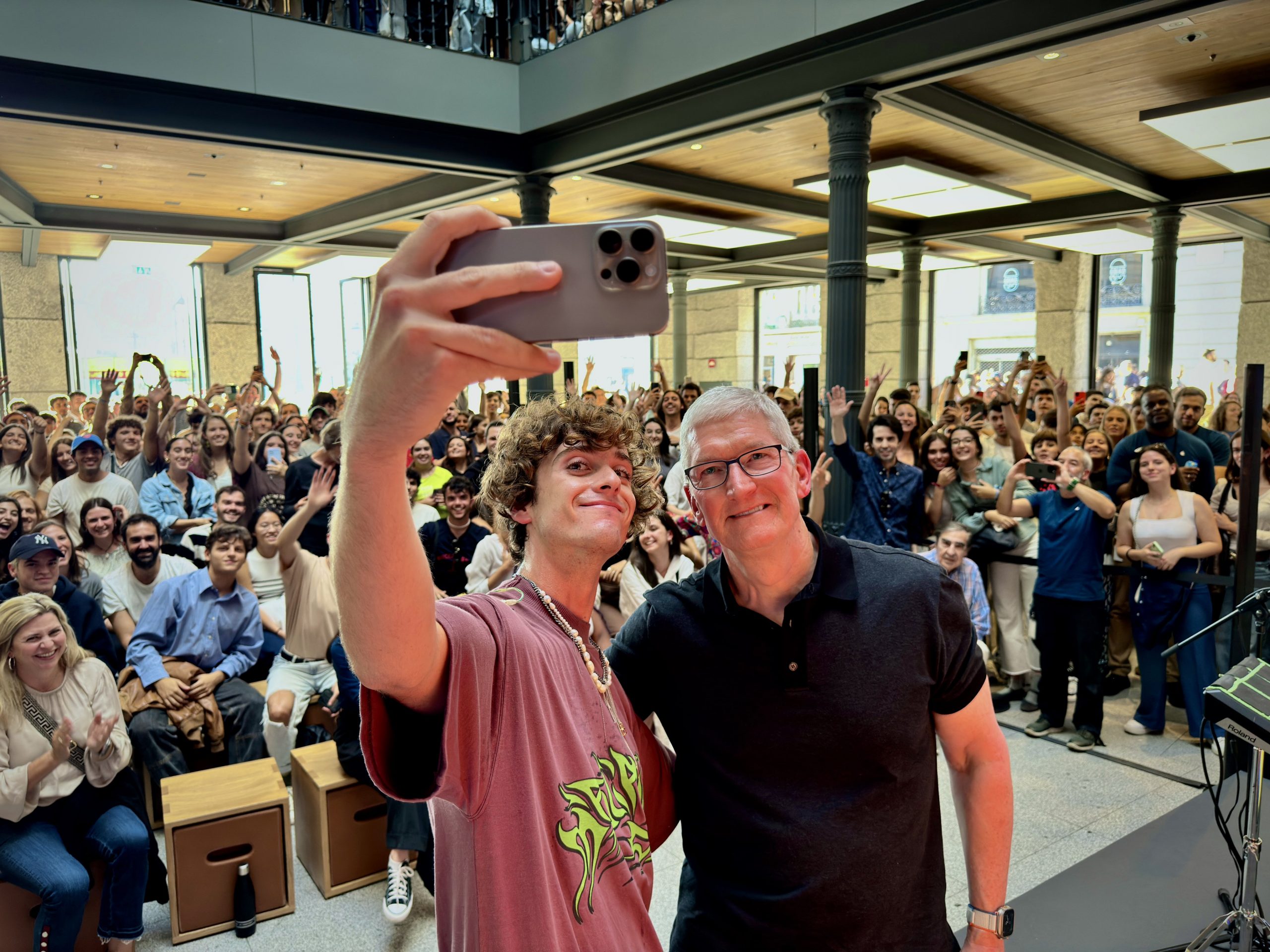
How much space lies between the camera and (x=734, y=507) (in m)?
1.41

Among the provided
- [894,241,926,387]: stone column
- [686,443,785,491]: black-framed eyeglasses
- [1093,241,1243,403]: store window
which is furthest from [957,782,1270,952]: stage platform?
[1093,241,1243,403]: store window

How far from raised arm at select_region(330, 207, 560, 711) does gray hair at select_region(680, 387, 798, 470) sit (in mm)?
698

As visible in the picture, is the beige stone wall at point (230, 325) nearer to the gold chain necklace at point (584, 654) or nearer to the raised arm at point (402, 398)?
the gold chain necklace at point (584, 654)

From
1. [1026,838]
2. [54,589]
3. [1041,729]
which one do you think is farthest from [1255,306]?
[54,589]

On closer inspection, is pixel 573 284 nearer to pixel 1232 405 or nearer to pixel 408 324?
pixel 408 324

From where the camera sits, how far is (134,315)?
14852 mm

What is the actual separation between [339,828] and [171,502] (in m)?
3.40

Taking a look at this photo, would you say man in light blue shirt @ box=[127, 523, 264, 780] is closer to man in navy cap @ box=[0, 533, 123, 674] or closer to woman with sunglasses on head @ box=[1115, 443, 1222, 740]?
man in navy cap @ box=[0, 533, 123, 674]

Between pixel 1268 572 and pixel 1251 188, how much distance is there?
6.15m

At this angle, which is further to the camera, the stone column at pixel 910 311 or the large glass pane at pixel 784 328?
the large glass pane at pixel 784 328

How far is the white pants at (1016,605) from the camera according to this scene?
5.50 m

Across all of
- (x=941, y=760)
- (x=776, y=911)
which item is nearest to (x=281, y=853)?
(x=776, y=911)

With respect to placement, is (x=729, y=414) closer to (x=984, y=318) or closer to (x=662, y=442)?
Answer: (x=662, y=442)

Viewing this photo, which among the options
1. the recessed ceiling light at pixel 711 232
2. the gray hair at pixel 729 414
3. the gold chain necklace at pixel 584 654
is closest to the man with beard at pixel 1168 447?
the gray hair at pixel 729 414
